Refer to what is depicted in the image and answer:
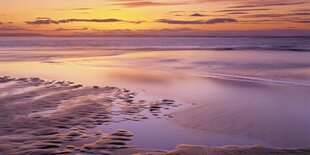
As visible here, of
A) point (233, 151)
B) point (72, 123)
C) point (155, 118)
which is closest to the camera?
point (233, 151)

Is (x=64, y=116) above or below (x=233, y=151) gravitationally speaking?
above

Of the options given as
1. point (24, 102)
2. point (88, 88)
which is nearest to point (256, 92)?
point (88, 88)

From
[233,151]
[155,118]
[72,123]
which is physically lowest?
[233,151]

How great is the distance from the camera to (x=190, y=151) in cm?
566

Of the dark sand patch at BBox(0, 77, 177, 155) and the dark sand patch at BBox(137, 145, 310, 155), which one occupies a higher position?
the dark sand patch at BBox(0, 77, 177, 155)

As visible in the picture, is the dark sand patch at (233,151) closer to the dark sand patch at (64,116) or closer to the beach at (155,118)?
the beach at (155,118)

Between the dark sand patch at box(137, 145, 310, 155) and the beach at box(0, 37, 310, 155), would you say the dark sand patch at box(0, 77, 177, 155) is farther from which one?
the dark sand patch at box(137, 145, 310, 155)

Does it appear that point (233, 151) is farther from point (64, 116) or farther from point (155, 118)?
point (64, 116)

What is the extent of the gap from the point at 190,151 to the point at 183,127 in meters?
1.67

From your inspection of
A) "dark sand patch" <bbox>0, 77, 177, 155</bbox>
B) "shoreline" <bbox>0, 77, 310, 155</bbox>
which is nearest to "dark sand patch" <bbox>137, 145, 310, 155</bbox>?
"shoreline" <bbox>0, 77, 310, 155</bbox>

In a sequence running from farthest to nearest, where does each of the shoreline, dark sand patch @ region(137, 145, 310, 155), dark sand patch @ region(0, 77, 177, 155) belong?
dark sand patch @ region(0, 77, 177, 155) < the shoreline < dark sand patch @ region(137, 145, 310, 155)

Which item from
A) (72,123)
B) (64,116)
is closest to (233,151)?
(72,123)

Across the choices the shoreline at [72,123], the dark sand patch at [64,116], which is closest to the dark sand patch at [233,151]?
the shoreline at [72,123]

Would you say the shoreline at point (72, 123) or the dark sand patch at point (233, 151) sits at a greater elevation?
the shoreline at point (72, 123)
